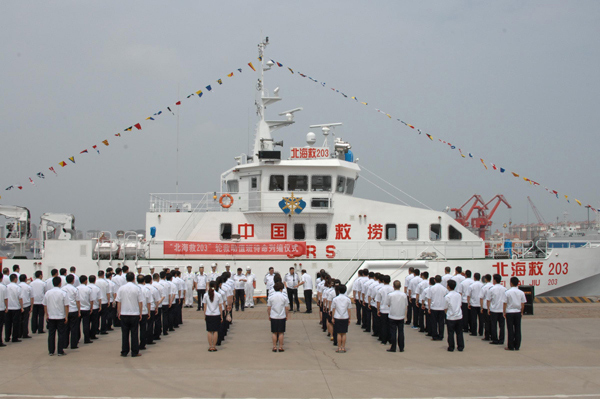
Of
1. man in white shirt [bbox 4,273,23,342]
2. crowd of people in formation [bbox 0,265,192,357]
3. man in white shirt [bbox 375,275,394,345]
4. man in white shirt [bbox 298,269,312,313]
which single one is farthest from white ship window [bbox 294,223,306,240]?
man in white shirt [bbox 4,273,23,342]

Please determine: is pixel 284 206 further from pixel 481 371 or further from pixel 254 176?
pixel 481 371

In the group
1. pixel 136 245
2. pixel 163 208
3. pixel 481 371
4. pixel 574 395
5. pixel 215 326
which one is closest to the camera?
pixel 574 395

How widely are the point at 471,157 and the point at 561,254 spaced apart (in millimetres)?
4595

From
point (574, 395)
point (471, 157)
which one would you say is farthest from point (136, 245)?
point (574, 395)

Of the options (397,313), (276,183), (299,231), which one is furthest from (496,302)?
(276,183)

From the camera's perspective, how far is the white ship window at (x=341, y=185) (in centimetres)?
1908

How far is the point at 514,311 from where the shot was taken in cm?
1031

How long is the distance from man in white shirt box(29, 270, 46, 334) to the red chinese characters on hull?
564cm

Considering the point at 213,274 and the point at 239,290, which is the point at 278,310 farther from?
the point at 239,290

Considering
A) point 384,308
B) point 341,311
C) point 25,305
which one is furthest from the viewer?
point 25,305

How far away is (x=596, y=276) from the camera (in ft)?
61.8

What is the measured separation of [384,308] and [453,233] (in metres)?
8.95

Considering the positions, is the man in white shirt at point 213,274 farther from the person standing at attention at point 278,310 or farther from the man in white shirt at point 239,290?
the person standing at attention at point 278,310

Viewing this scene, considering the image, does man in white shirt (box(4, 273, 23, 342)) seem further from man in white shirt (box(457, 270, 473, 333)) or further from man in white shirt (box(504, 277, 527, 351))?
man in white shirt (box(504, 277, 527, 351))
